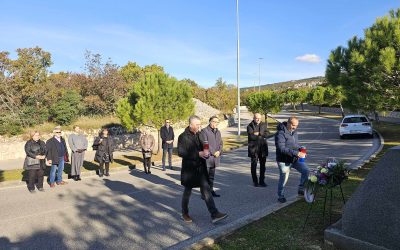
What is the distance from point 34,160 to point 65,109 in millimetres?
17067

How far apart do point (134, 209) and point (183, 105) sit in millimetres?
12585

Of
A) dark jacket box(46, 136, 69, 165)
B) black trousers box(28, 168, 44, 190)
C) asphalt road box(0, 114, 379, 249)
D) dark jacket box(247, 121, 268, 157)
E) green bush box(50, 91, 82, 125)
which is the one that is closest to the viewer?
asphalt road box(0, 114, 379, 249)

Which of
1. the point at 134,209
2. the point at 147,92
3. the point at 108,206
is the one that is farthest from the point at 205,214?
the point at 147,92

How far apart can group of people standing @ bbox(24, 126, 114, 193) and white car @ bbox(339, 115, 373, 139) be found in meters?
14.7

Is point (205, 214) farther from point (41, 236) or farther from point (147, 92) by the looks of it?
point (147, 92)

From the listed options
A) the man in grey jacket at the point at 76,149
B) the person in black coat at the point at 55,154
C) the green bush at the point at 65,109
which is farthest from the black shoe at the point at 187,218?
the green bush at the point at 65,109

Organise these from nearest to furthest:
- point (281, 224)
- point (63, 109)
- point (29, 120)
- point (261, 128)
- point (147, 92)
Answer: point (281, 224) → point (261, 128) → point (147, 92) → point (29, 120) → point (63, 109)

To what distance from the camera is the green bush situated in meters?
25.1

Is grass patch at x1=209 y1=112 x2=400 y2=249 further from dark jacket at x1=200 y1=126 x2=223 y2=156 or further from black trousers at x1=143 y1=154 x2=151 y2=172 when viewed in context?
black trousers at x1=143 y1=154 x2=151 y2=172

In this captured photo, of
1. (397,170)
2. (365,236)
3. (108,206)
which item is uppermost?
(397,170)

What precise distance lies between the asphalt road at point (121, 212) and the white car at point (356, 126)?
11.8 meters

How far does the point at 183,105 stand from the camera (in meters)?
19.4

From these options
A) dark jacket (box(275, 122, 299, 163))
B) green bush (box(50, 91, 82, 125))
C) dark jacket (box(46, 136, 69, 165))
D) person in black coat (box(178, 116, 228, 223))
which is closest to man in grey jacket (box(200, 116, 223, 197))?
dark jacket (box(275, 122, 299, 163))

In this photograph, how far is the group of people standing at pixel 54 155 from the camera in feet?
31.1
